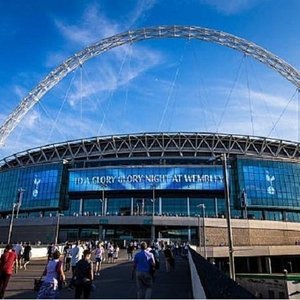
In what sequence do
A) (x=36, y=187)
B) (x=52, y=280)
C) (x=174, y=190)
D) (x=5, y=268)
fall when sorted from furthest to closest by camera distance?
1. (x=36, y=187)
2. (x=174, y=190)
3. (x=5, y=268)
4. (x=52, y=280)

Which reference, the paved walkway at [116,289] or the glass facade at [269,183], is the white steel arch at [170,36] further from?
the paved walkway at [116,289]

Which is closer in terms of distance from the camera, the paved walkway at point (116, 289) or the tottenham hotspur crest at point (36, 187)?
the paved walkway at point (116, 289)

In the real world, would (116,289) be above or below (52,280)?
below

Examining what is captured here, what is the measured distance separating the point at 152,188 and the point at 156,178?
8.66 feet

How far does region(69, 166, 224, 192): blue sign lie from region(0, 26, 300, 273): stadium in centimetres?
24

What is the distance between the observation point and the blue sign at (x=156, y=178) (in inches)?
3504

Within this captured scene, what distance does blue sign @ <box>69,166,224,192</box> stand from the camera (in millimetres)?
89000

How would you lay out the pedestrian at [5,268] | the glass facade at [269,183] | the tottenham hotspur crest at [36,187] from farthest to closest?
the tottenham hotspur crest at [36,187], the glass facade at [269,183], the pedestrian at [5,268]

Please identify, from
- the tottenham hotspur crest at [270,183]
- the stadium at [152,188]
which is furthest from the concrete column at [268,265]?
the tottenham hotspur crest at [270,183]

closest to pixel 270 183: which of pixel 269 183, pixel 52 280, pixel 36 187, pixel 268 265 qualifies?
pixel 269 183

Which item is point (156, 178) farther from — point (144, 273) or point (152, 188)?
point (144, 273)

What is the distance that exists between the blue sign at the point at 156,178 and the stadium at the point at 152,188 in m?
0.24

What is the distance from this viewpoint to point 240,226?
76688 mm

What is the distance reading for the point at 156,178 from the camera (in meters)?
89.7
